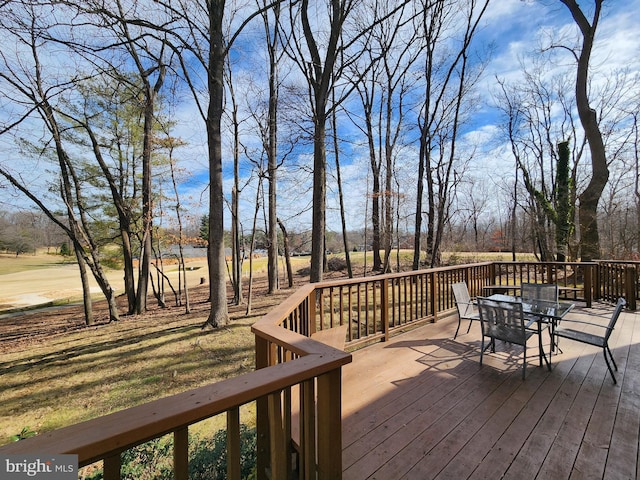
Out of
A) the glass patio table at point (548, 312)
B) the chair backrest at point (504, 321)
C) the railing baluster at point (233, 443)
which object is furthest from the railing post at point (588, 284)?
the railing baluster at point (233, 443)

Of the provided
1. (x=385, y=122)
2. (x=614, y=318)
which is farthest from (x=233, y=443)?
(x=385, y=122)

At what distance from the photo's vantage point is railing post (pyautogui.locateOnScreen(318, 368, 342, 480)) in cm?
121

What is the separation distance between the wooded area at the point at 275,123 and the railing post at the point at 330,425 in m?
4.53

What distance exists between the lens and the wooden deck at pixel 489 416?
1.70 meters

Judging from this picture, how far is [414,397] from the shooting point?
7.96 feet

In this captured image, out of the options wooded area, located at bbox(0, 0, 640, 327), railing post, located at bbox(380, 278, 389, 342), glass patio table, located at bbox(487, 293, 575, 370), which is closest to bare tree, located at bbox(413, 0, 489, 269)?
wooded area, located at bbox(0, 0, 640, 327)

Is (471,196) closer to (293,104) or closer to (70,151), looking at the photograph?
(293,104)

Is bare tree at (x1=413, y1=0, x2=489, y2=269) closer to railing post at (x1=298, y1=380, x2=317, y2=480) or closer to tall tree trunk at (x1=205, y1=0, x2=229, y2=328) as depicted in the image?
tall tree trunk at (x1=205, y1=0, x2=229, y2=328)

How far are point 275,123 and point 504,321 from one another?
26.5ft

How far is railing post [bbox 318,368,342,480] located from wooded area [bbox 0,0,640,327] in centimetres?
453

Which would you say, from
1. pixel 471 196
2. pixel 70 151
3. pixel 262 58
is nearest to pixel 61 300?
pixel 70 151

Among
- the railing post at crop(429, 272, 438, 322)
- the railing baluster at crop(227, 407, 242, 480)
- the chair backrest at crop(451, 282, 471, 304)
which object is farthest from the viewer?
the railing post at crop(429, 272, 438, 322)

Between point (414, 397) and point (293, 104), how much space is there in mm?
8306

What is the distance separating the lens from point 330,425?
123cm
